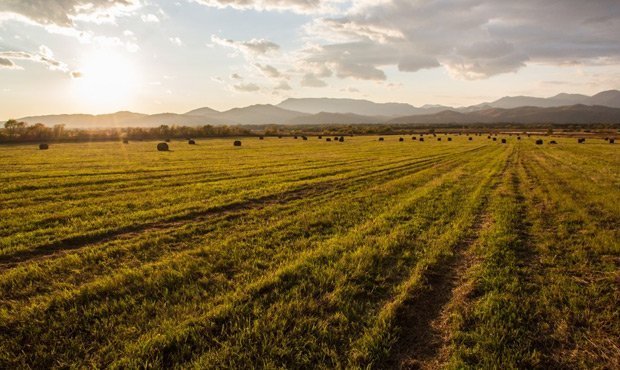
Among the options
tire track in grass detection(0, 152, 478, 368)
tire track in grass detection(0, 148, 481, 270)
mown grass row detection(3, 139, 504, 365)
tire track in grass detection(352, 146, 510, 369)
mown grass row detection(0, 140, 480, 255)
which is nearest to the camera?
tire track in grass detection(352, 146, 510, 369)

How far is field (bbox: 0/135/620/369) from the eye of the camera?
4121mm

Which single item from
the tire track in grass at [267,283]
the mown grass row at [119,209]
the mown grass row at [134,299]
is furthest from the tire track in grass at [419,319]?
the mown grass row at [119,209]

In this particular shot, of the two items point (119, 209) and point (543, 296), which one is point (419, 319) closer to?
point (543, 296)

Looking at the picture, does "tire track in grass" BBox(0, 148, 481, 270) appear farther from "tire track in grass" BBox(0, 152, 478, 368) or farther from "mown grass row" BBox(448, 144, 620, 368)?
"mown grass row" BBox(448, 144, 620, 368)

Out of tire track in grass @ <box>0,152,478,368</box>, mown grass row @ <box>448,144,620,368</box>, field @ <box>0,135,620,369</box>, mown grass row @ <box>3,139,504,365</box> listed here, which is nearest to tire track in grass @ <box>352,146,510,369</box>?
field @ <box>0,135,620,369</box>

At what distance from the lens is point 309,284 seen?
583 centimetres

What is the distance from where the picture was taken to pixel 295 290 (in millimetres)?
5590

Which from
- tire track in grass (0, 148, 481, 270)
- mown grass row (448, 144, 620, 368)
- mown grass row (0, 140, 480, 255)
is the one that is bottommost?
mown grass row (448, 144, 620, 368)

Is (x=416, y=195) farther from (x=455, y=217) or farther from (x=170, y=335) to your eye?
(x=170, y=335)

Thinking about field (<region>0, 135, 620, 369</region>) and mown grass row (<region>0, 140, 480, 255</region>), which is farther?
mown grass row (<region>0, 140, 480, 255</region>)

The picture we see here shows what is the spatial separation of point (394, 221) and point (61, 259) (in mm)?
8491

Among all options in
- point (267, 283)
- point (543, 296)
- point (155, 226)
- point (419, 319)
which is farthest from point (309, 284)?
point (155, 226)

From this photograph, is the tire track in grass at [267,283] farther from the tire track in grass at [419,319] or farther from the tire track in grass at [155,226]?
the tire track in grass at [155,226]

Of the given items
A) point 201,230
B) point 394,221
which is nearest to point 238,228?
point 201,230
